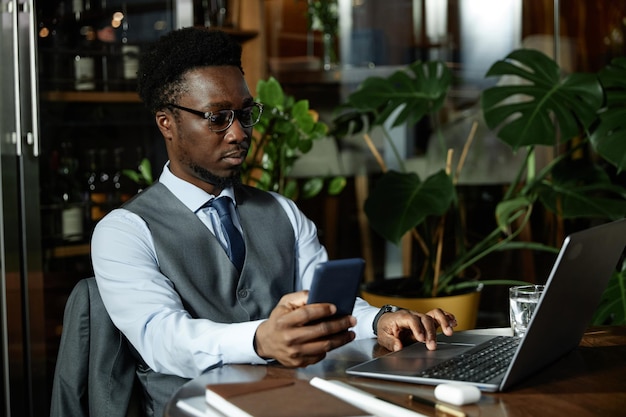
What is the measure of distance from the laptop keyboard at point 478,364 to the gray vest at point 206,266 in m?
0.50

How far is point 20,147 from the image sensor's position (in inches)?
121

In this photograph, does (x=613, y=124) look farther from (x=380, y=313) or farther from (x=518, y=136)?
(x=380, y=313)

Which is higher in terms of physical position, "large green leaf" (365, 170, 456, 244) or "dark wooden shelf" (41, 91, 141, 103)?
"dark wooden shelf" (41, 91, 141, 103)

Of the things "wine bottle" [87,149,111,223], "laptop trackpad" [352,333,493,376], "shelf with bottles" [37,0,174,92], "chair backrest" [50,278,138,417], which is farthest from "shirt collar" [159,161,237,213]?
"wine bottle" [87,149,111,223]

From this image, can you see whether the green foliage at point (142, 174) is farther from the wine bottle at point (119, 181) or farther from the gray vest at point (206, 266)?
the gray vest at point (206, 266)

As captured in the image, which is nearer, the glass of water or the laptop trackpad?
the laptop trackpad

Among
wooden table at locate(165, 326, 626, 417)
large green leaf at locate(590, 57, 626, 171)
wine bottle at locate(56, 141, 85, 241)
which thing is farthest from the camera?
wine bottle at locate(56, 141, 85, 241)

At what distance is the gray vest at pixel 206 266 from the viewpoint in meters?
1.73

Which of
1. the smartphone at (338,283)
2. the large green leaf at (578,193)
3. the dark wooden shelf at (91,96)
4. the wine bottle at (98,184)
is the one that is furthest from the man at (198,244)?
the wine bottle at (98,184)

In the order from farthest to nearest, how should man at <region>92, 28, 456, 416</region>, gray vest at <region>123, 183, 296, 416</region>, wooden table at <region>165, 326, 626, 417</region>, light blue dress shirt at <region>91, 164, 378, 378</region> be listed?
gray vest at <region>123, 183, 296, 416</region>
man at <region>92, 28, 456, 416</region>
light blue dress shirt at <region>91, 164, 378, 378</region>
wooden table at <region>165, 326, 626, 417</region>

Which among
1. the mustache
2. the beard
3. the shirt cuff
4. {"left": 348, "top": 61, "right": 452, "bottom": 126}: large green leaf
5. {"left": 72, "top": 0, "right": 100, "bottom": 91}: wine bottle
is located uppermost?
{"left": 72, "top": 0, "right": 100, "bottom": 91}: wine bottle

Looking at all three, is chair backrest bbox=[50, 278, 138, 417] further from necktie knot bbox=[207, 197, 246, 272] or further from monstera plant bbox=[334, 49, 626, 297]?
monstera plant bbox=[334, 49, 626, 297]

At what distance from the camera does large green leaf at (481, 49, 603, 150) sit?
2.79 m

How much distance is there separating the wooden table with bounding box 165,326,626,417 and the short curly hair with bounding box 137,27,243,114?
2.08 ft
